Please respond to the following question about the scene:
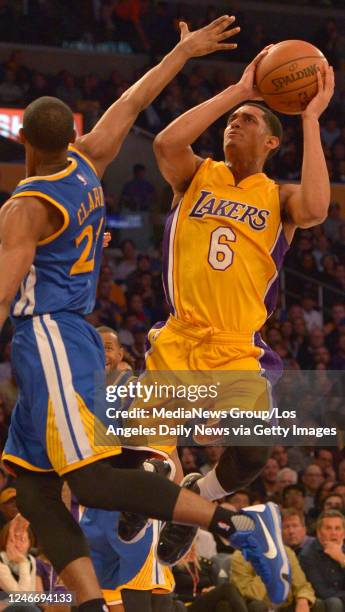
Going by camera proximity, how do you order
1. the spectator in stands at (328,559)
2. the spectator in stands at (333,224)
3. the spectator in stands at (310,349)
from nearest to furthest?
the spectator in stands at (328,559), the spectator in stands at (310,349), the spectator in stands at (333,224)

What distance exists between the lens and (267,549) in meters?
4.68

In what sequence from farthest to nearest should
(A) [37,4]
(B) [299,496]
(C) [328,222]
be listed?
(A) [37,4], (C) [328,222], (B) [299,496]

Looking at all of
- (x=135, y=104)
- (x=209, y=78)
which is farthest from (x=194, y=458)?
(x=209, y=78)

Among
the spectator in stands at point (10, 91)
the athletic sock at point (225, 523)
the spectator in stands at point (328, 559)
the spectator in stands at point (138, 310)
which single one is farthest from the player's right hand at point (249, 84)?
the spectator in stands at point (10, 91)

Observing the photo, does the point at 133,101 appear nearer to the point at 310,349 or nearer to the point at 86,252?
the point at 86,252

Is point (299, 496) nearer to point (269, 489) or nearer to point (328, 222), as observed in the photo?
point (269, 489)

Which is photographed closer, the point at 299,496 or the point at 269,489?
the point at 299,496

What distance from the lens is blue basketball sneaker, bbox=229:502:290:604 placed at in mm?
4637

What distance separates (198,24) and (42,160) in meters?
14.3

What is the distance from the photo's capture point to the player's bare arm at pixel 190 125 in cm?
559

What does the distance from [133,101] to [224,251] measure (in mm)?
946

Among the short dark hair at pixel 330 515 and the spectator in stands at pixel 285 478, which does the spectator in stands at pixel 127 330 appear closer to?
the spectator in stands at pixel 285 478

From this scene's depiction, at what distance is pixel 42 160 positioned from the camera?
481cm

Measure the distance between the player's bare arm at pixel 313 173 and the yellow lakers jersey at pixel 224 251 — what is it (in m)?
0.18
